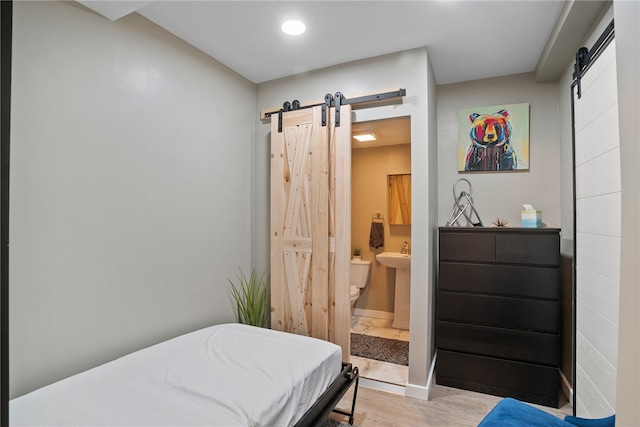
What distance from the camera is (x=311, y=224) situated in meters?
2.83

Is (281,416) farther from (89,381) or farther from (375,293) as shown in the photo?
(375,293)

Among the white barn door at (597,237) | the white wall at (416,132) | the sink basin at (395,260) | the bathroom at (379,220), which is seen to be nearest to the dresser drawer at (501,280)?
the white wall at (416,132)

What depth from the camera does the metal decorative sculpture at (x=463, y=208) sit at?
311 cm

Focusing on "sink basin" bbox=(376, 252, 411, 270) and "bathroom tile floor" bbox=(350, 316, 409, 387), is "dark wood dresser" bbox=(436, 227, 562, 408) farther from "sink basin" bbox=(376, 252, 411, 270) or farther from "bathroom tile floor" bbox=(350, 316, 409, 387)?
"sink basin" bbox=(376, 252, 411, 270)

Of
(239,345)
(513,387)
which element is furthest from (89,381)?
(513,387)

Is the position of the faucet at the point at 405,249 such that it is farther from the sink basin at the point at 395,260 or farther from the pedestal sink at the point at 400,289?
the pedestal sink at the point at 400,289

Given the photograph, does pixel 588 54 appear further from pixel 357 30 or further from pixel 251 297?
pixel 251 297

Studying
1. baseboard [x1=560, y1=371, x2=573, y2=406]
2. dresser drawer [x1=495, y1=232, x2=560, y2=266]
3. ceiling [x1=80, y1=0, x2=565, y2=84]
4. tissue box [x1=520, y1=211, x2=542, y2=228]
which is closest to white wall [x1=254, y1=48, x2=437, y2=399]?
ceiling [x1=80, y1=0, x2=565, y2=84]

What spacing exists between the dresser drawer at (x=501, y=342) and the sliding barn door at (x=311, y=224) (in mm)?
856

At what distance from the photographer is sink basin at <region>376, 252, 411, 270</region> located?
13.1ft

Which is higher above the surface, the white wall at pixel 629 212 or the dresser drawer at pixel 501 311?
the white wall at pixel 629 212

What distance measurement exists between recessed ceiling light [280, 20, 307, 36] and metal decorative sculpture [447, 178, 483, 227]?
6.36 ft

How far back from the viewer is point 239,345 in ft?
6.97

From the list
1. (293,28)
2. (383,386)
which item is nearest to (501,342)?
(383,386)
